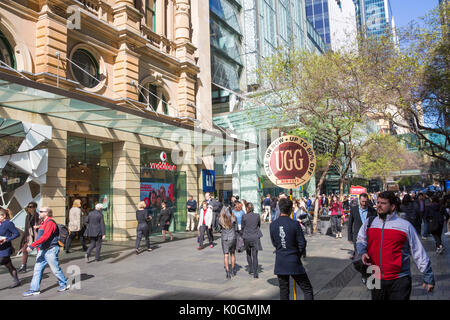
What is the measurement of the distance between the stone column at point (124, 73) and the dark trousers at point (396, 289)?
45.8 feet

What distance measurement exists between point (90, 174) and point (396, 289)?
13538 millimetres

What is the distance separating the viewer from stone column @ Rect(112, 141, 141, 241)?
591 inches

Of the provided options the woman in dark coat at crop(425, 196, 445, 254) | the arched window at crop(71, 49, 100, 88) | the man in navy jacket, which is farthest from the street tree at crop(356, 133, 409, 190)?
the man in navy jacket

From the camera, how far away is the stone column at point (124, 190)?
15.0m

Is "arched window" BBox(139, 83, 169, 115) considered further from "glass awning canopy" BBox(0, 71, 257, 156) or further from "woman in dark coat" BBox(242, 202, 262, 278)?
"woman in dark coat" BBox(242, 202, 262, 278)

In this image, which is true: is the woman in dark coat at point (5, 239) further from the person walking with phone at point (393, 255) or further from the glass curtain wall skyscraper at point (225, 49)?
the glass curtain wall skyscraper at point (225, 49)

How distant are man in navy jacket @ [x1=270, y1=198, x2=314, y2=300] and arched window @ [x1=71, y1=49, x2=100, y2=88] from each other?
11.5 m

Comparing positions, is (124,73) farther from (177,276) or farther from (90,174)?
(177,276)

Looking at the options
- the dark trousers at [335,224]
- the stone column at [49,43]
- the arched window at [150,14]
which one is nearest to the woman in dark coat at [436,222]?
the dark trousers at [335,224]

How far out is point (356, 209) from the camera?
8.66m

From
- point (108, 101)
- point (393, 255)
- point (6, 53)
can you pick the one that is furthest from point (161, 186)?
point (393, 255)

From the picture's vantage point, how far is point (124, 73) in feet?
51.0

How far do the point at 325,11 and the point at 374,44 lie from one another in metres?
63.3
